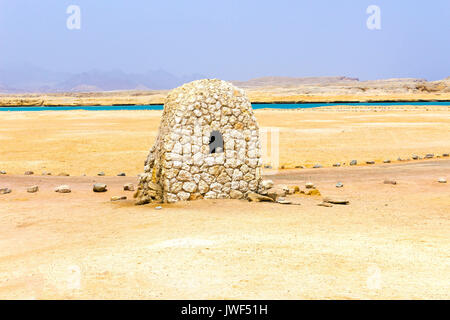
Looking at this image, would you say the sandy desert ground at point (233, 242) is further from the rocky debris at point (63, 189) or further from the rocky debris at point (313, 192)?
the rocky debris at point (313, 192)

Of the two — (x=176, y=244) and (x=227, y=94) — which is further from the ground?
(x=227, y=94)

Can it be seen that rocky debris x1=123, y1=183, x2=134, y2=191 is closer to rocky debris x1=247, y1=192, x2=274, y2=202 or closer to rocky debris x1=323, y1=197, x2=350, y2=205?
rocky debris x1=247, y1=192, x2=274, y2=202

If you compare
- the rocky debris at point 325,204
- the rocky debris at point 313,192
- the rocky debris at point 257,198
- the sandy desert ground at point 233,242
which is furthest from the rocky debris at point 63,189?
the rocky debris at point 325,204

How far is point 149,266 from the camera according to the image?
805 centimetres

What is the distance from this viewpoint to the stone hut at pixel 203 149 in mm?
→ 14219

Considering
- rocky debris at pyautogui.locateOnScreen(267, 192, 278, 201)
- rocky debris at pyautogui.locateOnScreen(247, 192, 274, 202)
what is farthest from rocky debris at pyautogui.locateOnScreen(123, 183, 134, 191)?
rocky debris at pyautogui.locateOnScreen(267, 192, 278, 201)

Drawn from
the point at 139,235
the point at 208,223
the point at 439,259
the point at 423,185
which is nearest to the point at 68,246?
the point at 139,235

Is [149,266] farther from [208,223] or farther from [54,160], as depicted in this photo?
[54,160]

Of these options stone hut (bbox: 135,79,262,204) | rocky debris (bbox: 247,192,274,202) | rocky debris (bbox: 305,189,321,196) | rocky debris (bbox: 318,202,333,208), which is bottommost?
rocky debris (bbox: 305,189,321,196)

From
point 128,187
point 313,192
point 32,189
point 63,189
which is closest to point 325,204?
point 313,192

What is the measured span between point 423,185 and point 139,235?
37.7ft

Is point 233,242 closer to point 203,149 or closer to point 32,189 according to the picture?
point 203,149

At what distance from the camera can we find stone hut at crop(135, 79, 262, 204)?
14.2m

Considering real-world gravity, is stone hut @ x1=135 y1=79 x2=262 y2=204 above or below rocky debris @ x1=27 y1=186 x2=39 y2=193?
above
